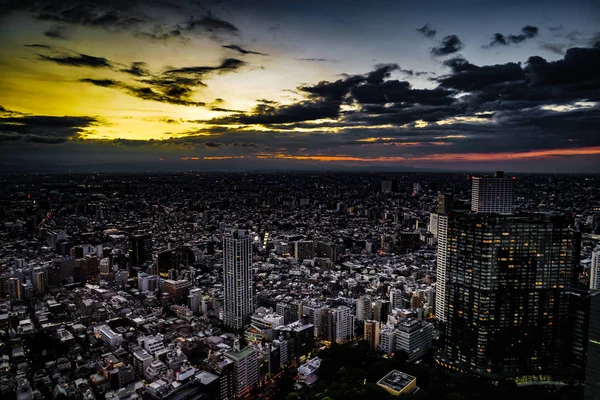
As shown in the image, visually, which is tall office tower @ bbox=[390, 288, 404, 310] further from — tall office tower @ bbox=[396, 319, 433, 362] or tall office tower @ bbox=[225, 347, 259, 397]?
tall office tower @ bbox=[225, 347, 259, 397]

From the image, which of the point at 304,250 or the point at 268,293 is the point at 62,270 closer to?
the point at 268,293

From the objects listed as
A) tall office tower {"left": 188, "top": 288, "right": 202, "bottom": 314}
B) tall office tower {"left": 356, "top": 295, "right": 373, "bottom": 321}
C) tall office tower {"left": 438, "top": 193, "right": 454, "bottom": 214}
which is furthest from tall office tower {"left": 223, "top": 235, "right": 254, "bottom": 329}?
tall office tower {"left": 438, "top": 193, "right": 454, "bottom": 214}

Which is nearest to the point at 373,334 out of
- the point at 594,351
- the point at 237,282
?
the point at 237,282

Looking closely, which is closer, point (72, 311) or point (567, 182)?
point (72, 311)

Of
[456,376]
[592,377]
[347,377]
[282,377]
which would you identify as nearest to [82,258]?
[282,377]

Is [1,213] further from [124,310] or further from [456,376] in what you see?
[456,376]

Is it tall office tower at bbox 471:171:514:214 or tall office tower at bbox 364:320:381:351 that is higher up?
tall office tower at bbox 471:171:514:214

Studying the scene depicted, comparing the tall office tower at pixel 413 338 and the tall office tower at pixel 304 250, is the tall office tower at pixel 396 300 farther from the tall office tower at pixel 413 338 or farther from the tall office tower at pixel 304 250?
the tall office tower at pixel 304 250
